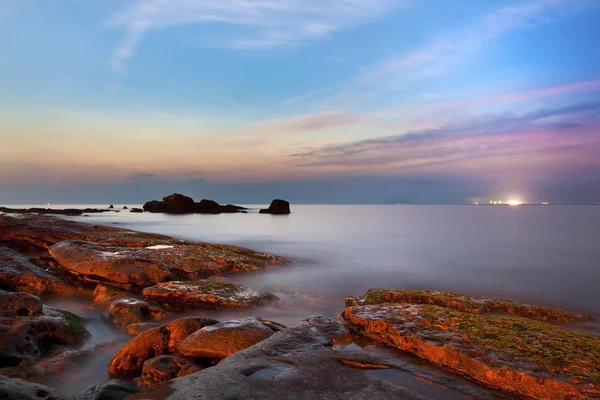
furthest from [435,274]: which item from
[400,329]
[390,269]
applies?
[400,329]

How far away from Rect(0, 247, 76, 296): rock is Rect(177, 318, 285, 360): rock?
351 inches

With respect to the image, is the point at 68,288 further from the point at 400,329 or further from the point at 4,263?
the point at 400,329

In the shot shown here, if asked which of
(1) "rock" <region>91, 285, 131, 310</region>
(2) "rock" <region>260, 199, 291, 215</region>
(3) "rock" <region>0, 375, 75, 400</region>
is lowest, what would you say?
(1) "rock" <region>91, 285, 131, 310</region>

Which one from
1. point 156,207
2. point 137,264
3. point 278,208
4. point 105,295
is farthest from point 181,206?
point 105,295

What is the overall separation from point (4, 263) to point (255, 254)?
508 inches

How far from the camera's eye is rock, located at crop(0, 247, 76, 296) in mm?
12609

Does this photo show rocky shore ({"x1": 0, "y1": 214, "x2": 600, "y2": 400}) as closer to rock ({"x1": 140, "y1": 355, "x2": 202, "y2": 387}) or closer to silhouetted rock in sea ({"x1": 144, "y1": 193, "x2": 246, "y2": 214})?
rock ({"x1": 140, "y1": 355, "x2": 202, "y2": 387})

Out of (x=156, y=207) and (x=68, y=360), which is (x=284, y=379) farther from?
(x=156, y=207)

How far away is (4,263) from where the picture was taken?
527 inches

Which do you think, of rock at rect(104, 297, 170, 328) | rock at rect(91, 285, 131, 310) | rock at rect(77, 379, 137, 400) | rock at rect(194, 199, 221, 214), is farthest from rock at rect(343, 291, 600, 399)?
rock at rect(194, 199, 221, 214)

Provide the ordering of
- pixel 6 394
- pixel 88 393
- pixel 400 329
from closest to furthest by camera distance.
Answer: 1. pixel 6 394
2. pixel 88 393
3. pixel 400 329

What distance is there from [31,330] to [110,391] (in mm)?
3730

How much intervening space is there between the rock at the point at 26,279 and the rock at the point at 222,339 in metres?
8.91

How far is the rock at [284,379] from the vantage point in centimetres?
512
